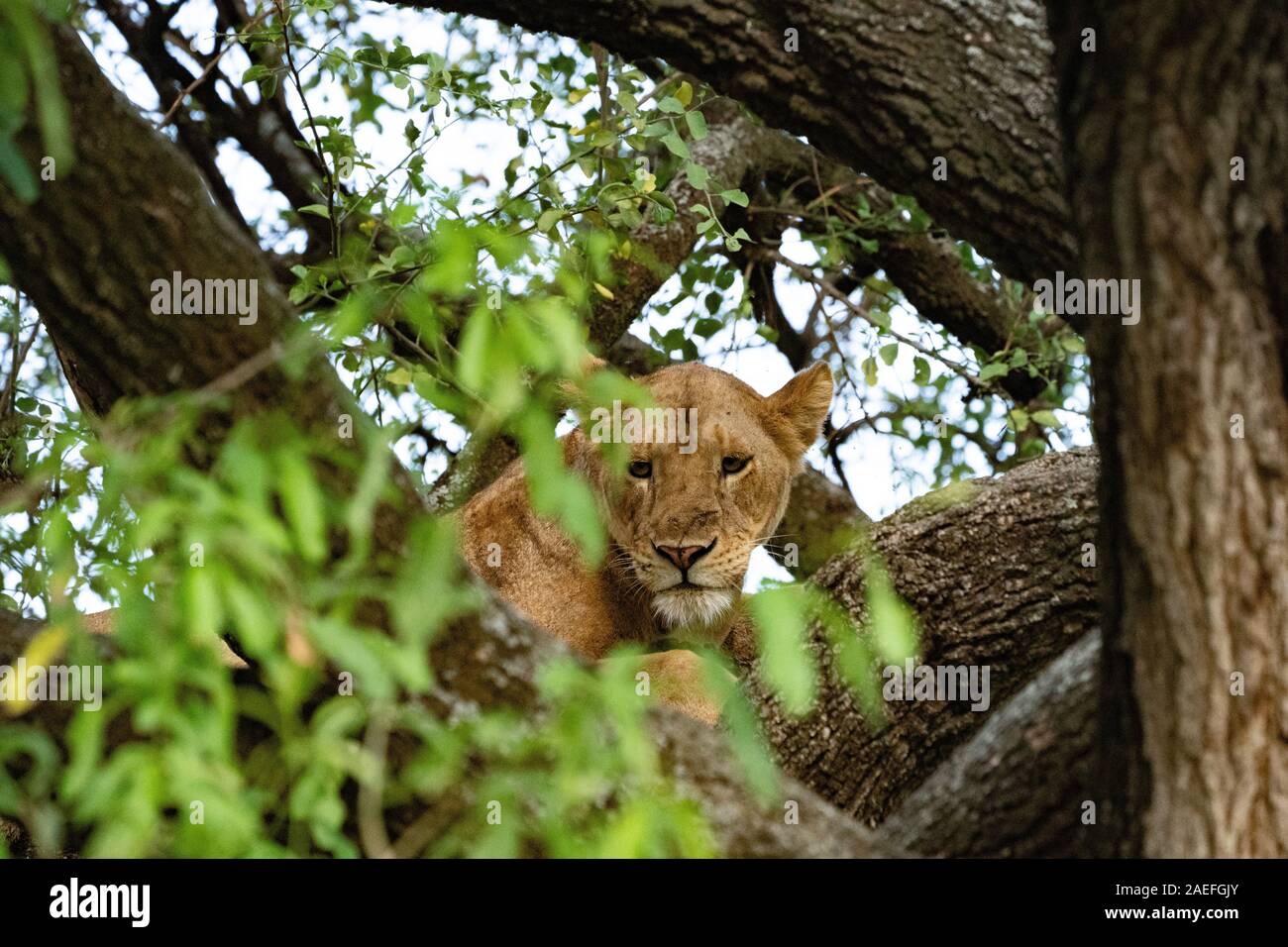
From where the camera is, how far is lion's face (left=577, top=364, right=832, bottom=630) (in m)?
5.39

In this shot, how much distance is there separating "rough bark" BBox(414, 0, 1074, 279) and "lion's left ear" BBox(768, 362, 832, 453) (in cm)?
209

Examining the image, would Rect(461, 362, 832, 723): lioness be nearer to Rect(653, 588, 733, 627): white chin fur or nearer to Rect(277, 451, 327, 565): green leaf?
Rect(653, 588, 733, 627): white chin fur

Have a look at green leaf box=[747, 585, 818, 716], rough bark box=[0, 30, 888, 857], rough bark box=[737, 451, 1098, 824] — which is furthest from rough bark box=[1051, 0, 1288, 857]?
rough bark box=[737, 451, 1098, 824]

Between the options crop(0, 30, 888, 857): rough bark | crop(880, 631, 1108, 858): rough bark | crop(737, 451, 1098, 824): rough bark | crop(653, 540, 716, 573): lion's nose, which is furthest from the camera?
crop(653, 540, 716, 573): lion's nose

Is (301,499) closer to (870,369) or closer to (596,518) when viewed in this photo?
(596,518)

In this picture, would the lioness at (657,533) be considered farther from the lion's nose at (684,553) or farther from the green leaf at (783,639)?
the green leaf at (783,639)

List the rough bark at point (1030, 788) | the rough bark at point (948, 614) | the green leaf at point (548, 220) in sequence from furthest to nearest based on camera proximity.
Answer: the green leaf at point (548, 220) → the rough bark at point (948, 614) → the rough bark at point (1030, 788)

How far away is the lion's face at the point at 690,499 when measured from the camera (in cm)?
539

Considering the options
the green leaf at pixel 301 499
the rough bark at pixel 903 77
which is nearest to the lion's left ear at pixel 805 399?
A: the rough bark at pixel 903 77

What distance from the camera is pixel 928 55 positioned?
12.9 ft

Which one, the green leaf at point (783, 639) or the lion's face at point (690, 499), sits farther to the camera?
the lion's face at point (690, 499)

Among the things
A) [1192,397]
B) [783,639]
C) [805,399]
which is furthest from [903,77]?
[805,399]

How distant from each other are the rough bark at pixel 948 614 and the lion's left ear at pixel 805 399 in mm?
1529

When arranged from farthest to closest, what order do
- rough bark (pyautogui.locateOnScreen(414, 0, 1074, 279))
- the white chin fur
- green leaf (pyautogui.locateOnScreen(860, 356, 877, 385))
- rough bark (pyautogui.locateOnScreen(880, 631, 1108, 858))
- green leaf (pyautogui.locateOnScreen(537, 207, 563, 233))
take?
green leaf (pyautogui.locateOnScreen(860, 356, 877, 385)) → the white chin fur → green leaf (pyautogui.locateOnScreen(537, 207, 563, 233)) → rough bark (pyautogui.locateOnScreen(414, 0, 1074, 279)) → rough bark (pyautogui.locateOnScreen(880, 631, 1108, 858))
